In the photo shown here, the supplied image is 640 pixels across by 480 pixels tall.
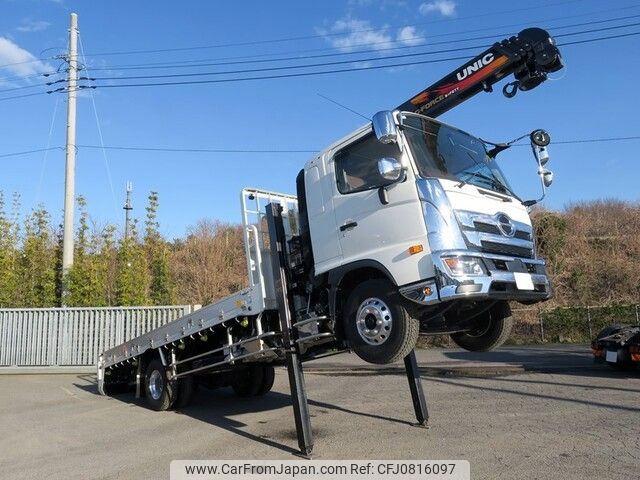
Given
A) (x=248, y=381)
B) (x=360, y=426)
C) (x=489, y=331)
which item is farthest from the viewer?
(x=248, y=381)

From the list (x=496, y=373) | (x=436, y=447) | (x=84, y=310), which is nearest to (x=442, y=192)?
(x=436, y=447)

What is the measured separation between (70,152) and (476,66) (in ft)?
51.9

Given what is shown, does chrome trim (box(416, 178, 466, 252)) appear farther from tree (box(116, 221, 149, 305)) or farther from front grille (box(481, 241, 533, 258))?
tree (box(116, 221, 149, 305))

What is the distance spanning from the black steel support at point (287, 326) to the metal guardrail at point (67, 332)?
9680 mm

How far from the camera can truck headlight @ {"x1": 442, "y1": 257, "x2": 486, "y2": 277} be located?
4934 millimetres

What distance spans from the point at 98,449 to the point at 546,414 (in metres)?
6.38

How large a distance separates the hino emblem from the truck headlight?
0.72m

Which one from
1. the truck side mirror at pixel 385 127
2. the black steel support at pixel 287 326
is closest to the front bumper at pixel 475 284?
the truck side mirror at pixel 385 127

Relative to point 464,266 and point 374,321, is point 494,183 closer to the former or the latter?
point 464,266

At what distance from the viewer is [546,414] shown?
805 centimetres

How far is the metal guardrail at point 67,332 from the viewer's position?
51.5 feet

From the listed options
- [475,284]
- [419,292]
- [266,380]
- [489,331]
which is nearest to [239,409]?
[266,380]

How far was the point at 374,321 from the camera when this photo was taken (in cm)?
544

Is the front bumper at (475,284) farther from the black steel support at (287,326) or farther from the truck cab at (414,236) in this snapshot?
the black steel support at (287,326)
